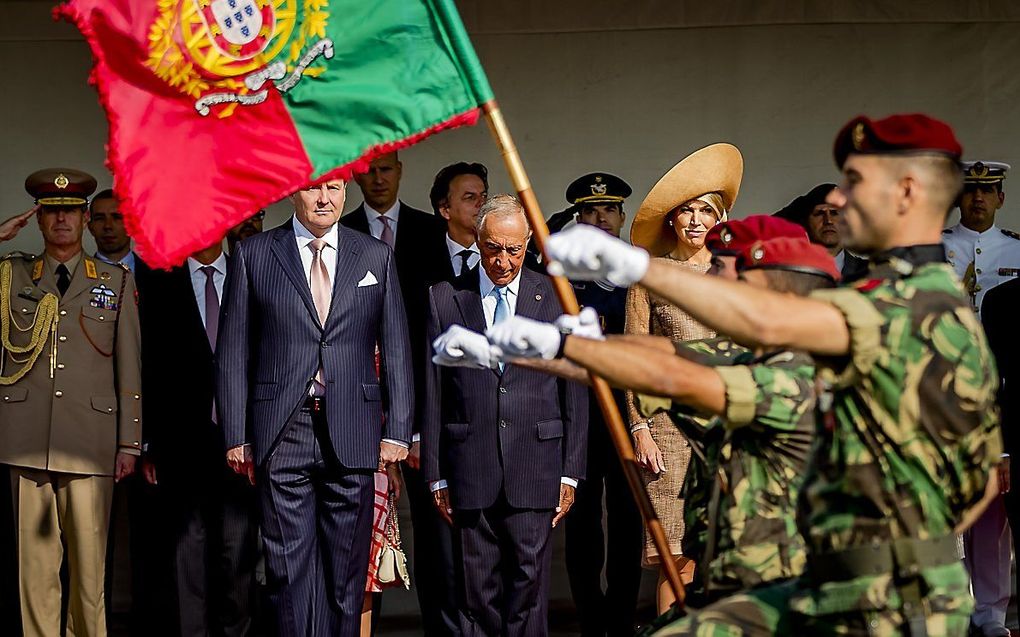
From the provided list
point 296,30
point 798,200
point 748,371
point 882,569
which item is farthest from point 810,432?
point 798,200

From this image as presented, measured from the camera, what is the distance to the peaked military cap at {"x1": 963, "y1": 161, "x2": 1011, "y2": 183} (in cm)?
720

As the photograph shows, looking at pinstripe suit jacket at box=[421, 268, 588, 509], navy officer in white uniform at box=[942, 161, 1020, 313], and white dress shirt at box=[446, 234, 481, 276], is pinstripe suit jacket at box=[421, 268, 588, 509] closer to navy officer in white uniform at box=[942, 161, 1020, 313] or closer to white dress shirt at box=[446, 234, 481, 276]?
white dress shirt at box=[446, 234, 481, 276]

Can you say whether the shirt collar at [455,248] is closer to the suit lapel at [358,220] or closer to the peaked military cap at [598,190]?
the suit lapel at [358,220]

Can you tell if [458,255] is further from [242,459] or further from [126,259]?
[126,259]

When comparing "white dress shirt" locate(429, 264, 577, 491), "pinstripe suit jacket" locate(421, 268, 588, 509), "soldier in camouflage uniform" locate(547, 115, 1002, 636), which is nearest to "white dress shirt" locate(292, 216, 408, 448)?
"pinstripe suit jacket" locate(421, 268, 588, 509)

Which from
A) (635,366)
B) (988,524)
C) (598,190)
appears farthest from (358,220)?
(635,366)

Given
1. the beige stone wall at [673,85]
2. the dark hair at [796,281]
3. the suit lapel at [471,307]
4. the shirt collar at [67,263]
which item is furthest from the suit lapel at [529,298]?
the dark hair at [796,281]

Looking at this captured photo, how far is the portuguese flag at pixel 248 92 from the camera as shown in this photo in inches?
175

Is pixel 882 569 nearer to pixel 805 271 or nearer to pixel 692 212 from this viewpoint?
pixel 805 271

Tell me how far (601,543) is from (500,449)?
102cm

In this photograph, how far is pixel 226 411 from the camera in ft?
18.7

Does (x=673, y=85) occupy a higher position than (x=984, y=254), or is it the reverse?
(x=673, y=85)

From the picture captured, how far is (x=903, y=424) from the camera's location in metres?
2.99

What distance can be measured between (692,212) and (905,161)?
2942 mm
